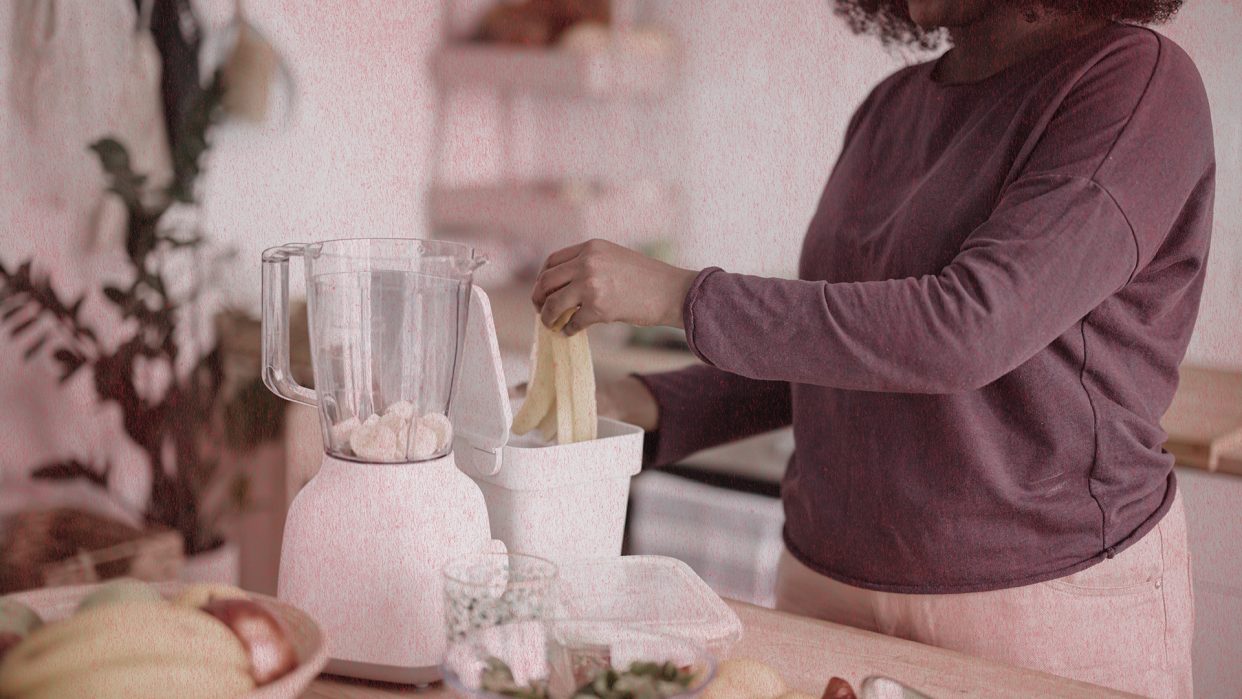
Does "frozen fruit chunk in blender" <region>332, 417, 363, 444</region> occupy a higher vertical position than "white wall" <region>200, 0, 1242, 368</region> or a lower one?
lower

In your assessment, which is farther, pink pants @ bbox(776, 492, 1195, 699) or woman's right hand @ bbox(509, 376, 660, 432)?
woman's right hand @ bbox(509, 376, 660, 432)

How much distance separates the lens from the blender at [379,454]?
1.94 ft

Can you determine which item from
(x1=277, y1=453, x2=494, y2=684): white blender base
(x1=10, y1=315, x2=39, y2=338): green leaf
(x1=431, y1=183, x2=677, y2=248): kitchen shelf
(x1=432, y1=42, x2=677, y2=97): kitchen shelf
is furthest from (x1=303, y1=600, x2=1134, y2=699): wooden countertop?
(x1=432, y1=42, x2=677, y2=97): kitchen shelf

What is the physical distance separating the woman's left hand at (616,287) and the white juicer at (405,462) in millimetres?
63

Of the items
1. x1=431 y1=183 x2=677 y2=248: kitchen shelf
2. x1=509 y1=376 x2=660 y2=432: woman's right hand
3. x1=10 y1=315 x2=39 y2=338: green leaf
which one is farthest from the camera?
x1=431 y1=183 x2=677 y2=248: kitchen shelf

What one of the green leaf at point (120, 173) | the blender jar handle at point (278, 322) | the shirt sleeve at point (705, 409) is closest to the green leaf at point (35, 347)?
the green leaf at point (120, 173)

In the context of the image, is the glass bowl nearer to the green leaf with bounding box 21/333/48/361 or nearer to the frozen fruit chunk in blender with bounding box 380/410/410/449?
the frozen fruit chunk in blender with bounding box 380/410/410/449

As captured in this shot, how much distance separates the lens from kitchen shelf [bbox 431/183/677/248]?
60.9 inches

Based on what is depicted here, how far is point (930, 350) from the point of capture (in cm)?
70

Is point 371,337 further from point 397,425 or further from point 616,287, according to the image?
point 616,287

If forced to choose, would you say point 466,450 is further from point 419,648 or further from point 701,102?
point 701,102

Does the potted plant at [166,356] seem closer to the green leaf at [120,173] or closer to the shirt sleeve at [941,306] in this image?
the green leaf at [120,173]

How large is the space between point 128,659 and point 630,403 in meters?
0.55

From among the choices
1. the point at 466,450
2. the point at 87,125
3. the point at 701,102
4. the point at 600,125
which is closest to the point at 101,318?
the point at 87,125
